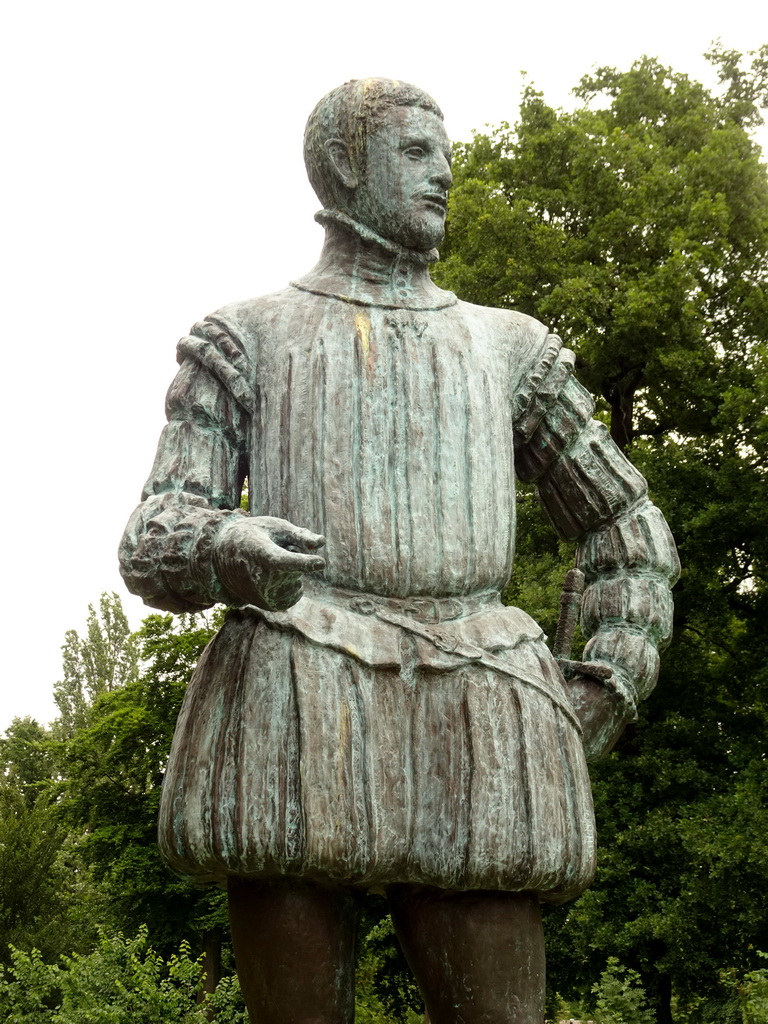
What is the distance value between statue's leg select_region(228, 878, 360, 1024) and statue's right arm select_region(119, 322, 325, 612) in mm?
727

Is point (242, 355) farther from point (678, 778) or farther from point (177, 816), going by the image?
point (678, 778)

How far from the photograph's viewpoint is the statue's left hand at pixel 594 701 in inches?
155

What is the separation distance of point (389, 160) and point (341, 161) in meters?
0.15

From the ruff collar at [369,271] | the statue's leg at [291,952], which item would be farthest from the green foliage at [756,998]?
the ruff collar at [369,271]

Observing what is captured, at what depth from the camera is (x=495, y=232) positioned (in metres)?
17.8

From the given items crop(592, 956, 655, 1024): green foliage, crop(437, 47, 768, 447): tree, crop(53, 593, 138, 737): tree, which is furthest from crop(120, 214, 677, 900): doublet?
crop(53, 593, 138, 737): tree

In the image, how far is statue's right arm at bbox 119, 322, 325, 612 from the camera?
3240 mm

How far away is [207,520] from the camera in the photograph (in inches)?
134

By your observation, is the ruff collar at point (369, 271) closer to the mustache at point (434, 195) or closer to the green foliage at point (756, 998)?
the mustache at point (434, 195)

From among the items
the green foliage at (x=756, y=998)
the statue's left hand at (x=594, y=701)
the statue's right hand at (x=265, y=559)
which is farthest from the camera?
the green foliage at (x=756, y=998)

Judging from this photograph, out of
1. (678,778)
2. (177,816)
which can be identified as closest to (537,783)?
(177,816)

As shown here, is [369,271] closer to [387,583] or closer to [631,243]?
[387,583]

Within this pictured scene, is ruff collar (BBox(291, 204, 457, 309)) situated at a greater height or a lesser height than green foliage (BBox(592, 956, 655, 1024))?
greater

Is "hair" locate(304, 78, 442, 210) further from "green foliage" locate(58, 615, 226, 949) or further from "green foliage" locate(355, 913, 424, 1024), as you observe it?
"green foliage" locate(58, 615, 226, 949)
